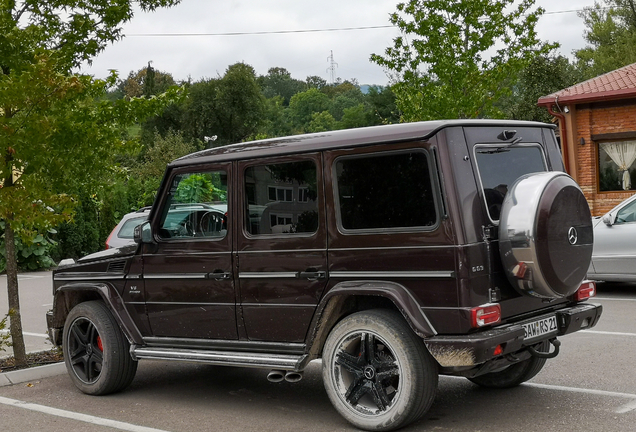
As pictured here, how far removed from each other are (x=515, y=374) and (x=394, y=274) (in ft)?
5.81

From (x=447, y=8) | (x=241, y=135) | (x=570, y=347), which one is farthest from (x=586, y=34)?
(x=570, y=347)

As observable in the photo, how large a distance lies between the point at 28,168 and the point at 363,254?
14.4 feet

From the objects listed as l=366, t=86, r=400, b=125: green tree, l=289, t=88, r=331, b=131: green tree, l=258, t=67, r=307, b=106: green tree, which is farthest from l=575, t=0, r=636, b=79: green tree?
l=258, t=67, r=307, b=106: green tree

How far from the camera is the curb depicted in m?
7.84

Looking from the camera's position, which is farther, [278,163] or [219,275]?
[219,275]

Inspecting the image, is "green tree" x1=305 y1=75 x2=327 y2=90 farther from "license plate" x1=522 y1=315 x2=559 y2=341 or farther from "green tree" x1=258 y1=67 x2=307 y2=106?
"license plate" x1=522 y1=315 x2=559 y2=341

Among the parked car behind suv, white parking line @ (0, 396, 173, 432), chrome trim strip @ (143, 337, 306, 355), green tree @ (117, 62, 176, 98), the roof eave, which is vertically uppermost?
green tree @ (117, 62, 176, 98)

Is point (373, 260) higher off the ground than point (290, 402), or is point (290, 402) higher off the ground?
point (373, 260)

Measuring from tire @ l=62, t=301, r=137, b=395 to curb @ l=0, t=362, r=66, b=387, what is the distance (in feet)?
2.53

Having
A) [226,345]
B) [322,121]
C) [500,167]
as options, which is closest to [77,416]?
[226,345]

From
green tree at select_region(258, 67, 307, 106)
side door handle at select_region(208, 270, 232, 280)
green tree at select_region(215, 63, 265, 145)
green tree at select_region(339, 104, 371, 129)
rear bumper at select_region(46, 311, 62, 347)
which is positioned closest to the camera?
side door handle at select_region(208, 270, 232, 280)

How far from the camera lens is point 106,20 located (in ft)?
30.4

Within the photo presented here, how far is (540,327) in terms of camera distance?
5.61 meters

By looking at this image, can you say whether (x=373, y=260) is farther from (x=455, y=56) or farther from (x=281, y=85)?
(x=281, y=85)
